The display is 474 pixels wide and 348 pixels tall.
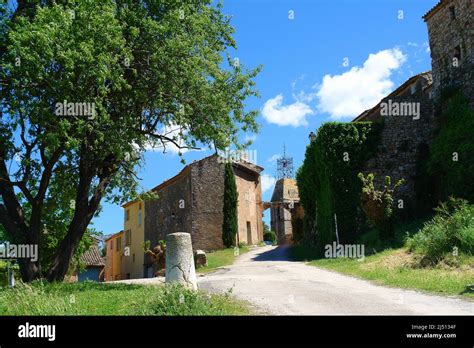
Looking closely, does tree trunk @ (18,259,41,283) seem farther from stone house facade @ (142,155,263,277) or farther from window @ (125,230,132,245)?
window @ (125,230,132,245)

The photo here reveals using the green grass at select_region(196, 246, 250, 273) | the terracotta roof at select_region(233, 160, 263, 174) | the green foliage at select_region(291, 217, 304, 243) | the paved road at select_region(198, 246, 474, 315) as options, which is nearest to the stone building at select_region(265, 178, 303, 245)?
the terracotta roof at select_region(233, 160, 263, 174)

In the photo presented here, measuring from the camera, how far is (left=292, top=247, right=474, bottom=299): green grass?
12531 mm

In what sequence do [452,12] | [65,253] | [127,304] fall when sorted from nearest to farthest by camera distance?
[127,304], [65,253], [452,12]

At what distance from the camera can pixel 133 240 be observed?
51438 millimetres

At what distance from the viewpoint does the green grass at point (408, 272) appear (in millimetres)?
12531

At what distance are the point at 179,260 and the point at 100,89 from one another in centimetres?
570

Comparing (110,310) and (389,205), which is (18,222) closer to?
(110,310)

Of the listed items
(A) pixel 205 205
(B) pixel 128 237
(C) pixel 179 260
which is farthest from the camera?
(B) pixel 128 237

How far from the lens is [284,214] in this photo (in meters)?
53.6

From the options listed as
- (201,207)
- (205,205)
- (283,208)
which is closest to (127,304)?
(201,207)

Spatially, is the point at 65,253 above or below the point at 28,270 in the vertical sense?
above

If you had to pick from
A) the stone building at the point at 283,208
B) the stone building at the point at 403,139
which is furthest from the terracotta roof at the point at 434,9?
the stone building at the point at 283,208

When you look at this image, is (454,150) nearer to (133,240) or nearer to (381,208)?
(381,208)
